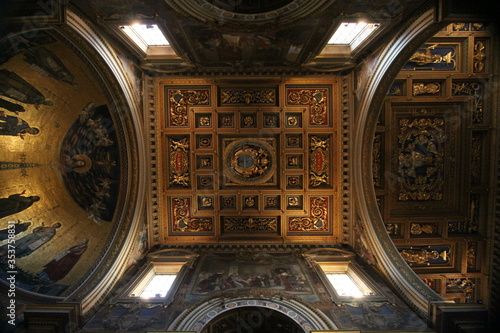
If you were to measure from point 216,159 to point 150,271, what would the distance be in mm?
5169

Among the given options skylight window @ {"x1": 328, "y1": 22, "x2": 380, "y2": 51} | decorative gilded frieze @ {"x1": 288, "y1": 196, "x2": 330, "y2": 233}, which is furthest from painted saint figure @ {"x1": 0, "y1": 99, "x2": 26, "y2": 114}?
decorative gilded frieze @ {"x1": 288, "y1": 196, "x2": 330, "y2": 233}

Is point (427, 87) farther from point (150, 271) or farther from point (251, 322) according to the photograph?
point (150, 271)

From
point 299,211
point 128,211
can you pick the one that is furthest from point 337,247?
point 128,211

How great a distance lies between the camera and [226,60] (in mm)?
8812

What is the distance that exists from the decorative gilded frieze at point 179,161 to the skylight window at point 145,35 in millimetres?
3774

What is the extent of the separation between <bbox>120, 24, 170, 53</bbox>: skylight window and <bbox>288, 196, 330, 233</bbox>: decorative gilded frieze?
8.75 m

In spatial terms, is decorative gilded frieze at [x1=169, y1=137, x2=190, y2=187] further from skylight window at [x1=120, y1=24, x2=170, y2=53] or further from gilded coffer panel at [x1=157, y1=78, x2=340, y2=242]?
skylight window at [x1=120, y1=24, x2=170, y2=53]

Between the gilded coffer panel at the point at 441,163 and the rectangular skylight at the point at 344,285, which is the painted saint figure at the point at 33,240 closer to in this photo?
the rectangular skylight at the point at 344,285

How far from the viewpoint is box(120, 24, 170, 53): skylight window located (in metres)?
7.71

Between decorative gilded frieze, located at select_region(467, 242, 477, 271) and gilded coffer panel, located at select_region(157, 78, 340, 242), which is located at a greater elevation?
gilded coffer panel, located at select_region(157, 78, 340, 242)

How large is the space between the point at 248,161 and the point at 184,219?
393 cm

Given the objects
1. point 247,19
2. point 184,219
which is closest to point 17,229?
point 184,219

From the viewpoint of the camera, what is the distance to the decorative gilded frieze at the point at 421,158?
916 centimetres

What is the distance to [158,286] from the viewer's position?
8430 mm
